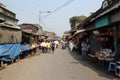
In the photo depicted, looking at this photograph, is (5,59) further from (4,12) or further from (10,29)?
(4,12)

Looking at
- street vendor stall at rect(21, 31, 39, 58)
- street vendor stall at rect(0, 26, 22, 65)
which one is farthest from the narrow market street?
street vendor stall at rect(21, 31, 39, 58)

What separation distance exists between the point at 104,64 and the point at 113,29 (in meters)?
2.40

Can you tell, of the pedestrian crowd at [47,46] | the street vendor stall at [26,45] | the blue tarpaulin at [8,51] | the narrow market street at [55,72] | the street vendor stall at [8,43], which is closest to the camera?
the narrow market street at [55,72]

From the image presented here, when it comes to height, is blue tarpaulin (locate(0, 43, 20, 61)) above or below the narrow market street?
above

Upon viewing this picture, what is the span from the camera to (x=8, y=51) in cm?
2008

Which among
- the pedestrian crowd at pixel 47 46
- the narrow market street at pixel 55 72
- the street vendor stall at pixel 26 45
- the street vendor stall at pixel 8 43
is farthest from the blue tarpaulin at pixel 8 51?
the pedestrian crowd at pixel 47 46

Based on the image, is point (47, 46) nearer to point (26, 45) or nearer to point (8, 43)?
point (26, 45)

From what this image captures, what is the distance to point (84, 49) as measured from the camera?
25094mm

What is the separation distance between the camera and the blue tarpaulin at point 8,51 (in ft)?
60.9

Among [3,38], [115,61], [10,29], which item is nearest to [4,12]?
[10,29]

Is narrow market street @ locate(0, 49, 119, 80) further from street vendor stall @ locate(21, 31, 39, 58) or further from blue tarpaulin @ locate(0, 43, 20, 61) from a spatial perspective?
street vendor stall @ locate(21, 31, 39, 58)

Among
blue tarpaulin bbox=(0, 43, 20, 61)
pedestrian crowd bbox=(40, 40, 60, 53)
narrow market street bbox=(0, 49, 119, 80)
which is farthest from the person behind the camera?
pedestrian crowd bbox=(40, 40, 60, 53)

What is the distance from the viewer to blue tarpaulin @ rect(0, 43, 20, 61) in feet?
60.9

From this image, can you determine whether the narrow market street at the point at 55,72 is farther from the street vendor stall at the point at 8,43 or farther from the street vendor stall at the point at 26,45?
the street vendor stall at the point at 26,45
